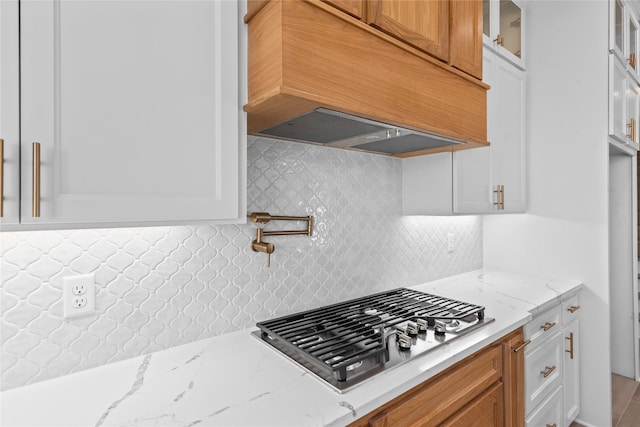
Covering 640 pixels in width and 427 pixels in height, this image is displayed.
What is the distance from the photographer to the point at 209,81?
0.97 meters

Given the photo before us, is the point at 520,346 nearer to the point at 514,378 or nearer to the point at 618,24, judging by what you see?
the point at 514,378

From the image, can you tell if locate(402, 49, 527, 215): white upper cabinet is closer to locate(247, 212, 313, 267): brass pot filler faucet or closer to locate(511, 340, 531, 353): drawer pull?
locate(511, 340, 531, 353): drawer pull

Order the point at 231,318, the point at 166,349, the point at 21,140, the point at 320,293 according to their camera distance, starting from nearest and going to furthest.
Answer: the point at 21,140 < the point at 166,349 < the point at 231,318 < the point at 320,293

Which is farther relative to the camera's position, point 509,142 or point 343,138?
point 509,142

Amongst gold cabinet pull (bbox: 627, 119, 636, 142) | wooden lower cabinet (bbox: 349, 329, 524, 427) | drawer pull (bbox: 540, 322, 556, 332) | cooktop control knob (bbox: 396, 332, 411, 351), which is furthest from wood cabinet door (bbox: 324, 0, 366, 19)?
gold cabinet pull (bbox: 627, 119, 636, 142)

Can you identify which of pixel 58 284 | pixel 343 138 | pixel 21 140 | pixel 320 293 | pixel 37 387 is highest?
pixel 343 138

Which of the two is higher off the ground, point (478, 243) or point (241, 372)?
point (478, 243)

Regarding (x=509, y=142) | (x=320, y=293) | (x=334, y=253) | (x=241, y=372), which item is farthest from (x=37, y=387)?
(x=509, y=142)

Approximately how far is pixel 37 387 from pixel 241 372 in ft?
1.83

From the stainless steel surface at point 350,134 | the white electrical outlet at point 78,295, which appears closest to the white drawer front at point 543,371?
the stainless steel surface at point 350,134

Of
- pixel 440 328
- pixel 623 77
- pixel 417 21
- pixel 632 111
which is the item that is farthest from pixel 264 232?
pixel 632 111

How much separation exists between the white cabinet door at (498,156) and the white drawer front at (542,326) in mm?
618

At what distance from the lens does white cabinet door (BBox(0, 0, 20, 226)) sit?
695mm

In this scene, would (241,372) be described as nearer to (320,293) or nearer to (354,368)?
(354,368)
